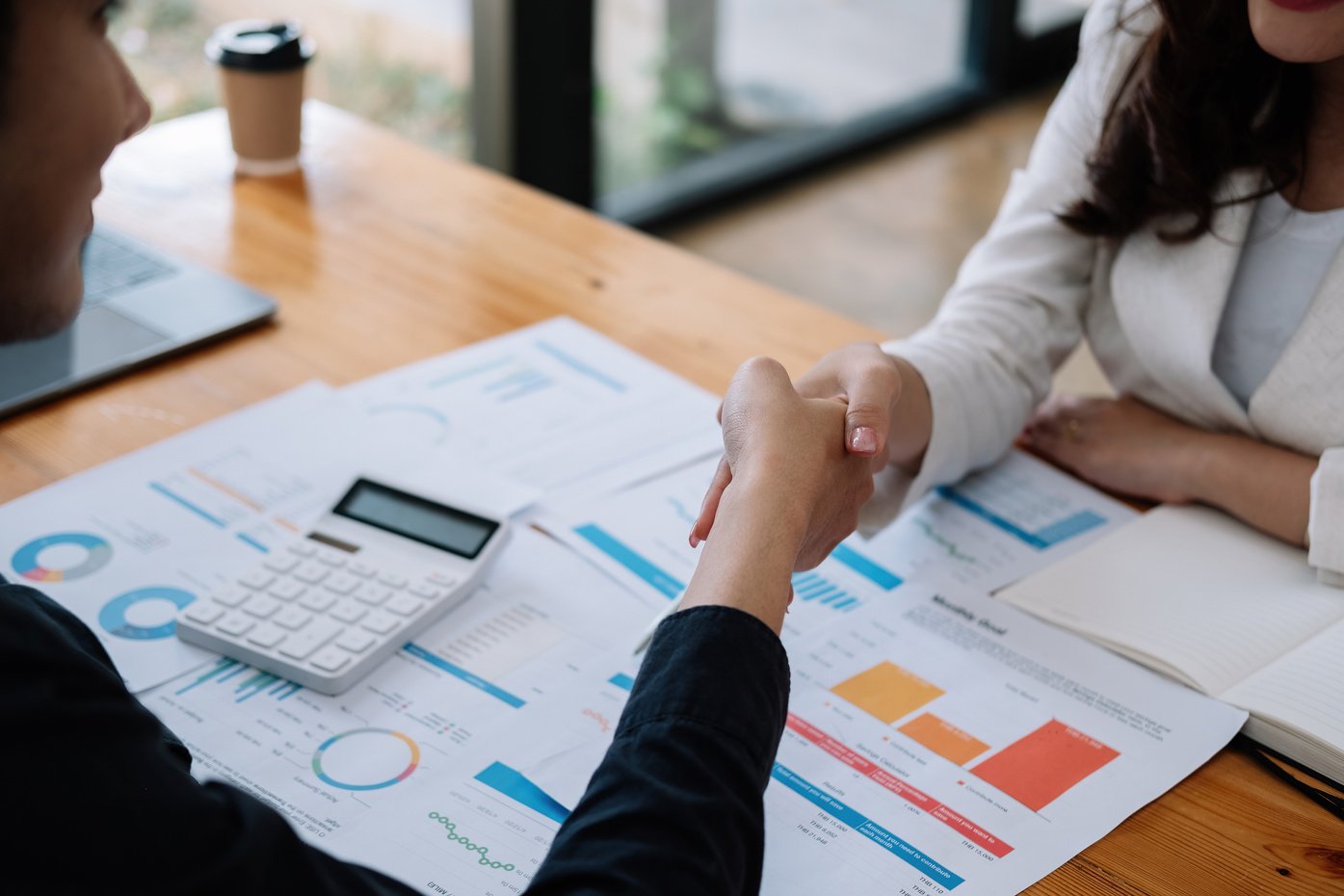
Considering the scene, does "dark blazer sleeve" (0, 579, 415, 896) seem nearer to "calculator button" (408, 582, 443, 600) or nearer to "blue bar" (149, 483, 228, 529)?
"calculator button" (408, 582, 443, 600)

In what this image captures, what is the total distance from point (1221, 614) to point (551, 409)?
585mm

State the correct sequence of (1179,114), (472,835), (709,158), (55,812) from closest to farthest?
(55,812), (472,835), (1179,114), (709,158)

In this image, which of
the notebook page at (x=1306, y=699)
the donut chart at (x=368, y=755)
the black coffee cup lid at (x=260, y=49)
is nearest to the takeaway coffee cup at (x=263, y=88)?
the black coffee cup lid at (x=260, y=49)

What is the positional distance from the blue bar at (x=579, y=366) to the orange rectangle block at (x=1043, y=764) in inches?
21.2

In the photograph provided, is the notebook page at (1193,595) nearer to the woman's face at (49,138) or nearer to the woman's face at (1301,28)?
the woman's face at (1301,28)

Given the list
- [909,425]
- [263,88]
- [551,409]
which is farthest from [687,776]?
[263,88]

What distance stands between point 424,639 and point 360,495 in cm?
16

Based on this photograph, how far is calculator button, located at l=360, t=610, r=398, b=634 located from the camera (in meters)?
→ 0.95

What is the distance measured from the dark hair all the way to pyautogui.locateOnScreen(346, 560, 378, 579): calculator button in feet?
2.38

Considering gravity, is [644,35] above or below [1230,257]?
below

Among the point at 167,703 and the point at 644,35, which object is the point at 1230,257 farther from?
the point at 644,35

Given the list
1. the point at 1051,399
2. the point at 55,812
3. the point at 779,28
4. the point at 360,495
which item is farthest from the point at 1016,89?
the point at 55,812

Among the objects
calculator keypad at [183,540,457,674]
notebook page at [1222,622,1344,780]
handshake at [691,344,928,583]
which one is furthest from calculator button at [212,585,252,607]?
notebook page at [1222,622,1344,780]

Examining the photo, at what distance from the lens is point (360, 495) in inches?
42.3
